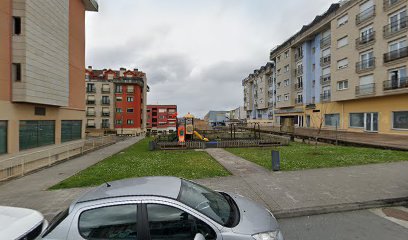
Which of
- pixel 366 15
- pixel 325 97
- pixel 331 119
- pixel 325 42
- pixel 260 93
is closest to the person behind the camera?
pixel 366 15

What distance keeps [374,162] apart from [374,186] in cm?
450

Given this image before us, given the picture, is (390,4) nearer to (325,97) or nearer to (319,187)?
(325,97)

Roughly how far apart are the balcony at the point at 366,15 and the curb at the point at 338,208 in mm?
27389

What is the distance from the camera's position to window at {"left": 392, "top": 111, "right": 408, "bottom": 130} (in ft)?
70.3

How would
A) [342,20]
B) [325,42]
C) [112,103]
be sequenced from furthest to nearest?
1. [112,103]
2. [325,42]
3. [342,20]

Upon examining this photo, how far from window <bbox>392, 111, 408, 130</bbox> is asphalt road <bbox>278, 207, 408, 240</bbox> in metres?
23.1

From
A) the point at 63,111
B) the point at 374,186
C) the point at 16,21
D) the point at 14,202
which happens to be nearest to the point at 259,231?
the point at 374,186

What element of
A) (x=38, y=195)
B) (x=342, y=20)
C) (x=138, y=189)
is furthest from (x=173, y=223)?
(x=342, y=20)

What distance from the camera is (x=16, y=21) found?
1273cm

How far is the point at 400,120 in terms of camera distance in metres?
22.0

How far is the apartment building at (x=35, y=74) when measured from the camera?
12242mm

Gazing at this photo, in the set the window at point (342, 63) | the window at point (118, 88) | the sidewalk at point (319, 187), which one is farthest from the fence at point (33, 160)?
the window at point (118, 88)

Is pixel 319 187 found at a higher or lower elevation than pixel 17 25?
lower

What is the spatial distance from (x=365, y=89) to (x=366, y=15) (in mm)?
8697
